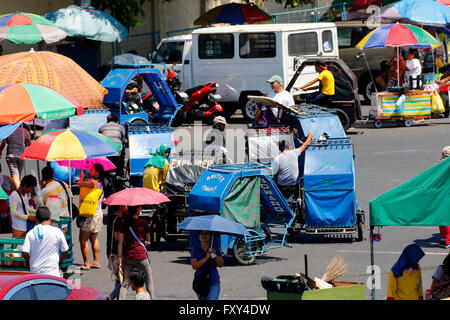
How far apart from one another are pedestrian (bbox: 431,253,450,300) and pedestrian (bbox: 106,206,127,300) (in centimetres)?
357

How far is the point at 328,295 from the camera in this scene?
8812mm

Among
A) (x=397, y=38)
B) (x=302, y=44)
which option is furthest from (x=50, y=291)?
(x=302, y=44)

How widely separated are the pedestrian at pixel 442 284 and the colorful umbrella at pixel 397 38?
13.9 metres

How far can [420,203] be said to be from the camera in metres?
8.84

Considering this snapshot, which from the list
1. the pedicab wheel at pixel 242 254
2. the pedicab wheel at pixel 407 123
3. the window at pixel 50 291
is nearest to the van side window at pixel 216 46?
the pedicab wheel at pixel 407 123

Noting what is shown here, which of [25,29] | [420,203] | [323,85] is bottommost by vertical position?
[420,203]

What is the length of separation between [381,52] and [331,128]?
1162 centimetres

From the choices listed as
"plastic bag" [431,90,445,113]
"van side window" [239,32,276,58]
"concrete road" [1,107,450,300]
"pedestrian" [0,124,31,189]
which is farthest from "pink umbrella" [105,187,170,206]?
"van side window" [239,32,276,58]

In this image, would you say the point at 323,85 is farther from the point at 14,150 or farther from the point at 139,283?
the point at 139,283

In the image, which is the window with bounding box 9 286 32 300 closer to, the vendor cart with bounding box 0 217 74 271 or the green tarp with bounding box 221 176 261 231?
the vendor cart with bounding box 0 217 74 271

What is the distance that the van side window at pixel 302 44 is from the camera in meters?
24.7

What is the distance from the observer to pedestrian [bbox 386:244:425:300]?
928 cm

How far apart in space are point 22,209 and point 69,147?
1.07 meters

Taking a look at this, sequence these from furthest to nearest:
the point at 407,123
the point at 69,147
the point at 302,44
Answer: the point at 302,44 → the point at 407,123 → the point at 69,147
